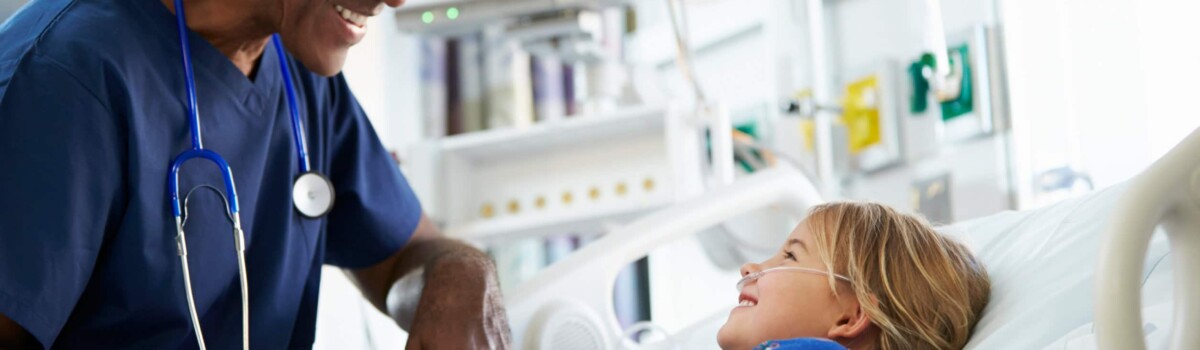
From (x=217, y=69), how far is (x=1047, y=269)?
972 mm

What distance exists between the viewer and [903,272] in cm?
142

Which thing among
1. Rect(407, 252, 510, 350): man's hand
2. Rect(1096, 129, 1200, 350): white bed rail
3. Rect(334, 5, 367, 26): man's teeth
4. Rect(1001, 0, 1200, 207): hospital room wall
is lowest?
Rect(1001, 0, 1200, 207): hospital room wall

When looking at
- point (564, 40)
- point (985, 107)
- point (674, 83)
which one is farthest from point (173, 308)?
point (674, 83)

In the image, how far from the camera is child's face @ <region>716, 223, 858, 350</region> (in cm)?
142

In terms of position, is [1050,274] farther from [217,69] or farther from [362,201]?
[217,69]

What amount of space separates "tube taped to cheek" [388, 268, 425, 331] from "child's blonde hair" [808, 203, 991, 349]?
490 mm

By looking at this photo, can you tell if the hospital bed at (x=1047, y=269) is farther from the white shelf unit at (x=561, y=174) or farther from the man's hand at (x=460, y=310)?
the white shelf unit at (x=561, y=174)

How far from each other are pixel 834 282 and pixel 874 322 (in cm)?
7

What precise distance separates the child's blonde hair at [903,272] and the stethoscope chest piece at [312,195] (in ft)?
1.94

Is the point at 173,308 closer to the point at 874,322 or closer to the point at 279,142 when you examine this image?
the point at 279,142

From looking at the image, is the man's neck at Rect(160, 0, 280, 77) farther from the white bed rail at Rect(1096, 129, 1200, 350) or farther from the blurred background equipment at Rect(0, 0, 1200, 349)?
the white bed rail at Rect(1096, 129, 1200, 350)

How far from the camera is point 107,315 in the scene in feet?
4.49

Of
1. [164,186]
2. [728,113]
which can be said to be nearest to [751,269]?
[164,186]

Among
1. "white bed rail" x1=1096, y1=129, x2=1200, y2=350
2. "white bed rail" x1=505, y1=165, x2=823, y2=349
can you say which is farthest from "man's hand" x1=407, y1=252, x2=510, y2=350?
"white bed rail" x1=1096, y1=129, x2=1200, y2=350
